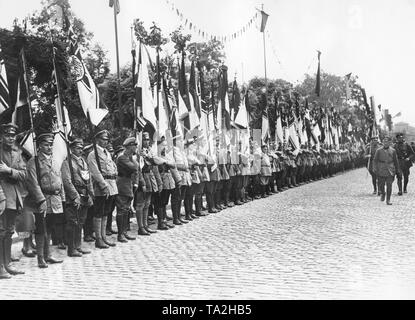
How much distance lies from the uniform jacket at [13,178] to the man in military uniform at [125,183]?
104 inches

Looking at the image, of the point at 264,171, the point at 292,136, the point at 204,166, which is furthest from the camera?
the point at 292,136

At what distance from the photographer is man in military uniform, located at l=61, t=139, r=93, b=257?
27.4 feet

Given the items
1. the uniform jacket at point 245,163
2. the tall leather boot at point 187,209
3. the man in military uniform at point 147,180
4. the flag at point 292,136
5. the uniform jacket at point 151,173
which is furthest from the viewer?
the flag at point 292,136

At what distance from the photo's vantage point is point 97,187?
9.13m

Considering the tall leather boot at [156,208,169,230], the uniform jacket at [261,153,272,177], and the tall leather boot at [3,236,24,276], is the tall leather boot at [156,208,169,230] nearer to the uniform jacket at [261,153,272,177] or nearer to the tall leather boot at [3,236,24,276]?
Result: the tall leather boot at [3,236,24,276]

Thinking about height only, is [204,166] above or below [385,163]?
above

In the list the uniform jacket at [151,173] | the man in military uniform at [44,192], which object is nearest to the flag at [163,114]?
the uniform jacket at [151,173]

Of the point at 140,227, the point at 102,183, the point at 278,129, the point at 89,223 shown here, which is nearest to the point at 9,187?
the point at 102,183

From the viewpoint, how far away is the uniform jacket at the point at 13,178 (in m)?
6.97

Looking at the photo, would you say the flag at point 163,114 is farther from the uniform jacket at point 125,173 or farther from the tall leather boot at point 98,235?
the tall leather boot at point 98,235

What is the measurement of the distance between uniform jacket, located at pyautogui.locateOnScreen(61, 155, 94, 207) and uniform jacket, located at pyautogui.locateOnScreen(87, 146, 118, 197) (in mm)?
224

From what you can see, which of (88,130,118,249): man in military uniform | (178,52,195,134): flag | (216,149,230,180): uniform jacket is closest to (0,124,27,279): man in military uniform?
(88,130,118,249): man in military uniform

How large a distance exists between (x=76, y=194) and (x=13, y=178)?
1479 mm

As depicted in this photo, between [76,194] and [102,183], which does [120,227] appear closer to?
[102,183]
